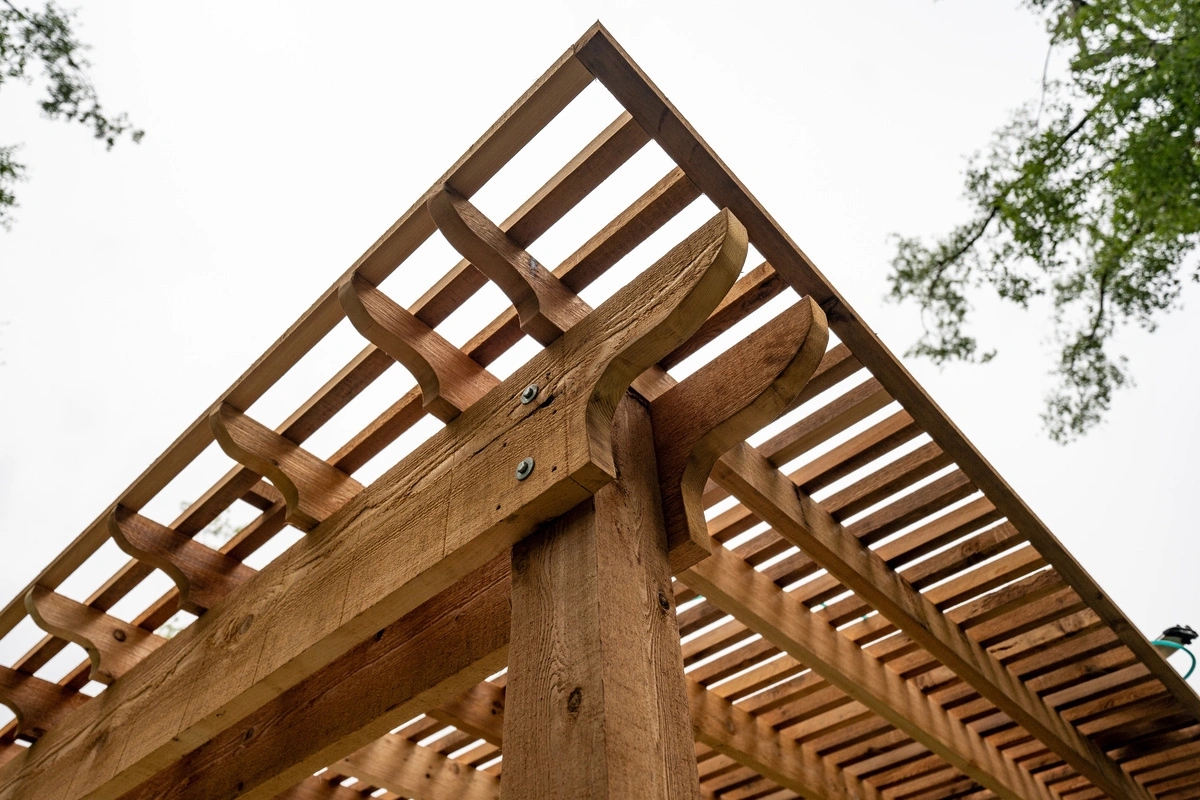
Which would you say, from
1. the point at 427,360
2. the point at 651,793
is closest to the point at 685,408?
the point at 427,360

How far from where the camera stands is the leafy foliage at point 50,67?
525cm

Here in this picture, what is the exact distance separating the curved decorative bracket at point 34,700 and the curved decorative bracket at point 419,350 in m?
2.24

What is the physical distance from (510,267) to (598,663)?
82cm

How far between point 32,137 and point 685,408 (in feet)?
62.0

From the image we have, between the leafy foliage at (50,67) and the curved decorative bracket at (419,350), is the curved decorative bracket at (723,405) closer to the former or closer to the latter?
the curved decorative bracket at (419,350)

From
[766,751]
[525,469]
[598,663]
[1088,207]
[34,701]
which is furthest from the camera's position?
[1088,207]

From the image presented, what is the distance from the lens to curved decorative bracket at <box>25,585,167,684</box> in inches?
107

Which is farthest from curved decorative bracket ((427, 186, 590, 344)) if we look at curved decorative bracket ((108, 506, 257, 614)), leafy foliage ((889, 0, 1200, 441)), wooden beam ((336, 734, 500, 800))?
leafy foliage ((889, 0, 1200, 441))

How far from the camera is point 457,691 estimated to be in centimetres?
193

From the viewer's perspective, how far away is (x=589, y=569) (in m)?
1.39

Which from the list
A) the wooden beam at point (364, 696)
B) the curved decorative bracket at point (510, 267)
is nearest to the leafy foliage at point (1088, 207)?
the curved decorative bracket at point (510, 267)

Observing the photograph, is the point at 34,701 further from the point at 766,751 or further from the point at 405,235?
the point at 766,751

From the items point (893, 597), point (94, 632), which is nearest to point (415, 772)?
point (94, 632)

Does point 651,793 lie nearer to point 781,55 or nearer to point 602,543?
point 602,543
